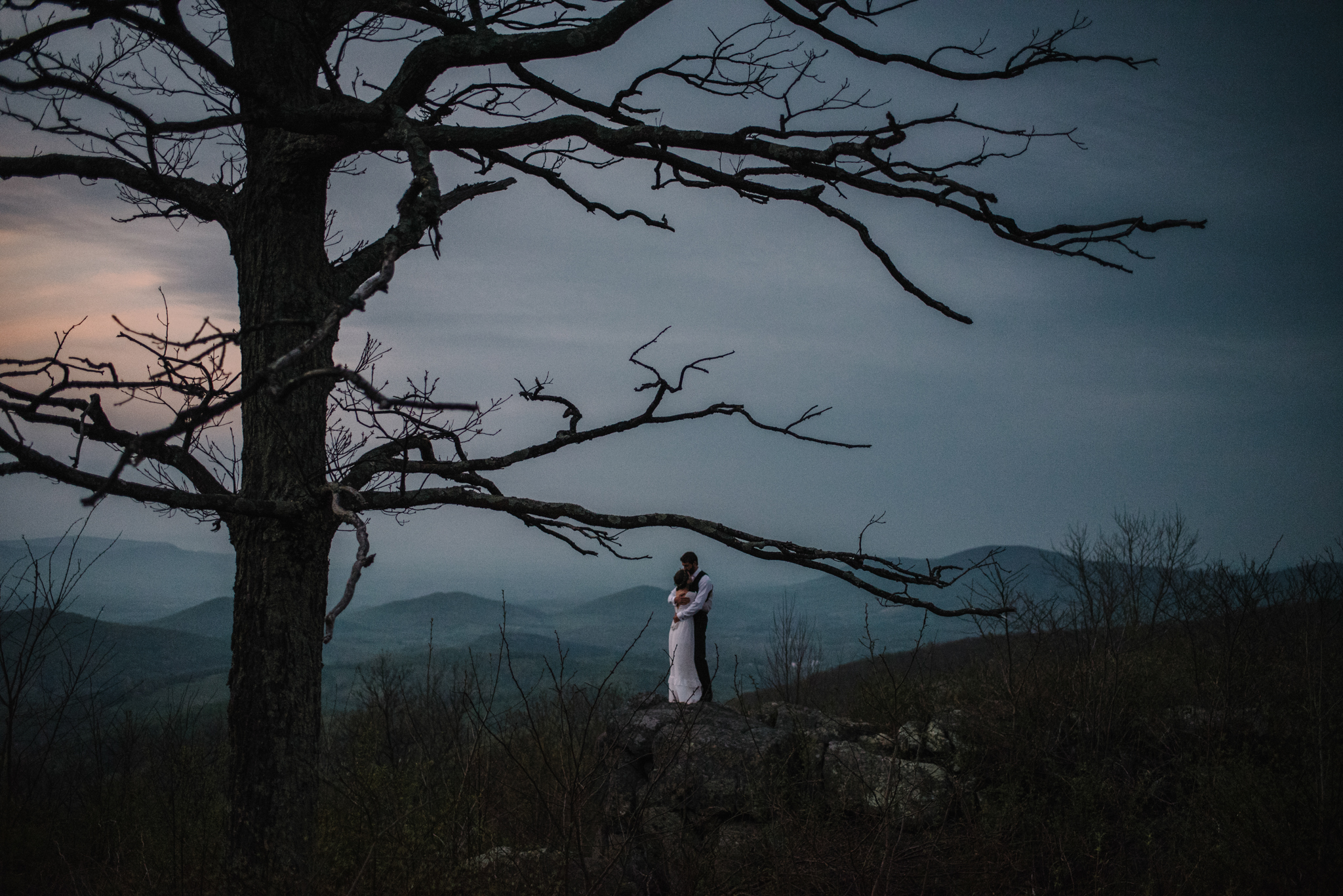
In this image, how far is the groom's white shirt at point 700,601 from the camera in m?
10.7

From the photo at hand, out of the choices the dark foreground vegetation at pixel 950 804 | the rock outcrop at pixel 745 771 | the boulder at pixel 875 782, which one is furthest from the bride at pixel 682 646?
the boulder at pixel 875 782

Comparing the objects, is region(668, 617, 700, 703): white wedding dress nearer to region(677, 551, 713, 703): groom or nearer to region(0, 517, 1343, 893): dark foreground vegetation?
region(677, 551, 713, 703): groom

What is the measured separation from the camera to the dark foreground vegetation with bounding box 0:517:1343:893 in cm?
431

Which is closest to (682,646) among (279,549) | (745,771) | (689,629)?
(689,629)

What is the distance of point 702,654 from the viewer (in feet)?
36.1

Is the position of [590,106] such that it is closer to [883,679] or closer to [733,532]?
[733,532]

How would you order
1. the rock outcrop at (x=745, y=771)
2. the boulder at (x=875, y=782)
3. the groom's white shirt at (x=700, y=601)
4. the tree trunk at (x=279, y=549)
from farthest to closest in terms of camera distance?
the groom's white shirt at (x=700, y=601) → the boulder at (x=875, y=782) → the rock outcrop at (x=745, y=771) → the tree trunk at (x=279, y=549)

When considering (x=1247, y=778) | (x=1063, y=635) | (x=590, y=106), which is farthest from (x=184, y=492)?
(x=1063, y=635)

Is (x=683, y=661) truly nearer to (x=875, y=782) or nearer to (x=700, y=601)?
(x=700, y=601)

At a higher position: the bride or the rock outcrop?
the bride

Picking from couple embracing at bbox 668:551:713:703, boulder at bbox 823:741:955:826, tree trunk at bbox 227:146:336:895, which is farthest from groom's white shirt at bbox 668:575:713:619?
tree trunk at bbox 227:146:336:895

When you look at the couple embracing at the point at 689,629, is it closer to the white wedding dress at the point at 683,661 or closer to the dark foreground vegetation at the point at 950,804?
the white wedding dress at the point at 683,661

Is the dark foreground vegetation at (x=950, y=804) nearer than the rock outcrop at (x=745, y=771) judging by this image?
Yes

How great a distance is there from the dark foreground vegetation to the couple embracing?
5.10 feet
